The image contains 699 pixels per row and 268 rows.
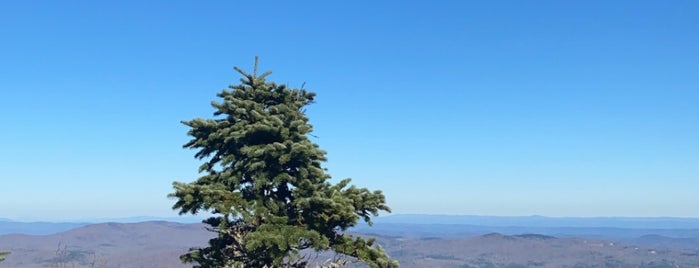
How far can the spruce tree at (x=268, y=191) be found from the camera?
53.3 feet

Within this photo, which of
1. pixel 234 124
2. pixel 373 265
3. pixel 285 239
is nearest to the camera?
pixel 285 239

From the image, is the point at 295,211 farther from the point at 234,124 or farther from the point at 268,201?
the point at 234,124

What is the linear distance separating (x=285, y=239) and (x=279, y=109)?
417 centimetres

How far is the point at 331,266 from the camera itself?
17375 millimetres

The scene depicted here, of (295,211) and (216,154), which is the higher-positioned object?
(216,154)

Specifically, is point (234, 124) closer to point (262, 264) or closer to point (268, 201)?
point (268, 201)

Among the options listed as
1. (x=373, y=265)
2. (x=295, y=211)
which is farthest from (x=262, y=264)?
(x=373, y=265)

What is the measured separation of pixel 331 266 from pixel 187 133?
223 inches

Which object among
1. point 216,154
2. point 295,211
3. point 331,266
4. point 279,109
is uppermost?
point 279,109

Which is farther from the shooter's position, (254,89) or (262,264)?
(254,89)

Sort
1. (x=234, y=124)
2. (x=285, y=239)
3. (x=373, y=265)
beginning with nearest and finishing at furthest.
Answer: (x=285, y=239)
(x=373, y=265)
(x=234, y=124)

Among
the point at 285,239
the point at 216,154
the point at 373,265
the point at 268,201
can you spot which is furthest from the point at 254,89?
the point at 373,265

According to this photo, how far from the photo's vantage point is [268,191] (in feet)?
58.1

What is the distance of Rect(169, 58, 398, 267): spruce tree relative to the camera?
1623 centimetres
